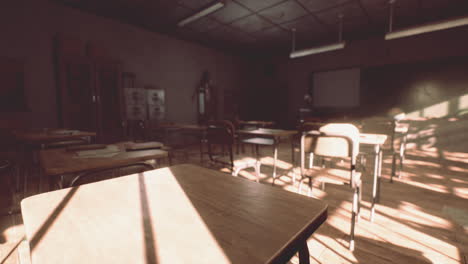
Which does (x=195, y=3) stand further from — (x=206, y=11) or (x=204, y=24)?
(x=204, y=24)

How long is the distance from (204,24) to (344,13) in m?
3.27

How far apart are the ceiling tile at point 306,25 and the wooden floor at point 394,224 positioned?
12.3ft

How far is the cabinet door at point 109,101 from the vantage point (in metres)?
4.81

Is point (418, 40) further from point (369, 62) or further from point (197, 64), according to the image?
point (197, 64)

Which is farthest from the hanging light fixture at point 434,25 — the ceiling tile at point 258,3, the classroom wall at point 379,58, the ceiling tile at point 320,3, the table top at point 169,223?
the table top at point 169,223

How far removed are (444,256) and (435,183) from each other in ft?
7.13

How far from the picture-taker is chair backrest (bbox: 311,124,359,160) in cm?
160

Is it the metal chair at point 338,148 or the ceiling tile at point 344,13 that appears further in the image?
the ceiling tile at point 344,13

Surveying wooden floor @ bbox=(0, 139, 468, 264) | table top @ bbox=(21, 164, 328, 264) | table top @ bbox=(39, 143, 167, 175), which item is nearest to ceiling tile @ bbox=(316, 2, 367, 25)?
wooden floor @ bbox=(0, 139, 468, 264)

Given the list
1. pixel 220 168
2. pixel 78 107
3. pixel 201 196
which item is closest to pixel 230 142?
pixel 220 168

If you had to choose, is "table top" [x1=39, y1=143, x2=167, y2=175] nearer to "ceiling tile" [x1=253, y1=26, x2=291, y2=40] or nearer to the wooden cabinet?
the wooden cabinet

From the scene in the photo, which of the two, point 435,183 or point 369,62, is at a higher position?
point 369,62

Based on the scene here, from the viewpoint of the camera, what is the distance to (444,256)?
152cm

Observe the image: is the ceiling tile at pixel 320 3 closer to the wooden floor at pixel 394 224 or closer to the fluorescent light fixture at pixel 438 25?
the fluorescent light fixture at pixel 438 25
